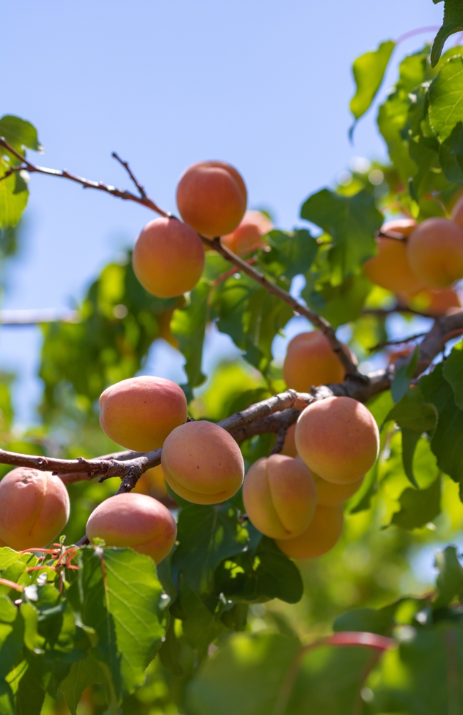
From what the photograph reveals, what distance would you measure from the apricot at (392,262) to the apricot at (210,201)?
545mm

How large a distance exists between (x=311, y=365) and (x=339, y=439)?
431 mm

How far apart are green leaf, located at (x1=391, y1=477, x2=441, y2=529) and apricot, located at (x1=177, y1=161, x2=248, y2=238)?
71 centimetres

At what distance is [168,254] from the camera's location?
1255 mm

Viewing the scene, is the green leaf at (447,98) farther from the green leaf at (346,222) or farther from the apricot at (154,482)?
the apricot at (154,482)

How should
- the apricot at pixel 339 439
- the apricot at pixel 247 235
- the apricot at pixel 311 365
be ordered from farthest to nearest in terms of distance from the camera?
the apricot at pixel 247 235 < the apricot at pixel 311 365 < the apricot at pixel 339 439

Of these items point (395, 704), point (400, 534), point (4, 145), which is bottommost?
point (400, 534)

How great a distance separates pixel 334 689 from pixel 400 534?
3993 mm

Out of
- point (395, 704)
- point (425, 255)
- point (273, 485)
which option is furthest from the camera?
point (425, 255)

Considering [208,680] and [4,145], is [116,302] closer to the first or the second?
[4,145]

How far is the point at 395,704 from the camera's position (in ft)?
1.77

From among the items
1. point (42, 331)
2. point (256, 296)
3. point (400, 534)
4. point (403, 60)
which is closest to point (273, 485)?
point (256, 296)

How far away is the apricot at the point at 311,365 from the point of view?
140 cm

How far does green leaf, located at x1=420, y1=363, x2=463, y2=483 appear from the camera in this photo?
111 centimetres

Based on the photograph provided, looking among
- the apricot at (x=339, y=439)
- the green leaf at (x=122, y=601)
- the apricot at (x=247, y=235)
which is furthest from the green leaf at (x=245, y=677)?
the apricot at (x=247, y=235)
